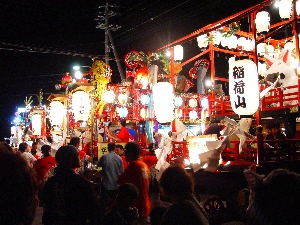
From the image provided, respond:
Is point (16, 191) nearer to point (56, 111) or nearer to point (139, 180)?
point (139, 180)

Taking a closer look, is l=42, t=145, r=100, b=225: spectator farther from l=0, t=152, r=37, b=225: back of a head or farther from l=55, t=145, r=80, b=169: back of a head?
l=0, t=152, r=37, b=225: back of a head

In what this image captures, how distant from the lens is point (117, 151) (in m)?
10.2

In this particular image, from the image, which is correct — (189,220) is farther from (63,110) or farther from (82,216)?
(63,110)

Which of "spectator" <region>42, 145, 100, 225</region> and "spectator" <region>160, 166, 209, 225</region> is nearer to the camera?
"spectator" <region>160, 166, 209, 225</region>

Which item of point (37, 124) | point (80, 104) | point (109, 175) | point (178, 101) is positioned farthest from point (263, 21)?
point (37, 124)

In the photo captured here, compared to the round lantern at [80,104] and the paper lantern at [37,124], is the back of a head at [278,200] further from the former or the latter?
the paper lantern at [37,124]

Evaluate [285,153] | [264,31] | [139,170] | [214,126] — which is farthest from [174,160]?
[264,31]

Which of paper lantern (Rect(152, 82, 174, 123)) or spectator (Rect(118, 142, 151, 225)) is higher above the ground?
paper lantern (Rect(152, 82, 174, 123))

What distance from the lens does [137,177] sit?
649 cm

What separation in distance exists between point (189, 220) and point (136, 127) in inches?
690

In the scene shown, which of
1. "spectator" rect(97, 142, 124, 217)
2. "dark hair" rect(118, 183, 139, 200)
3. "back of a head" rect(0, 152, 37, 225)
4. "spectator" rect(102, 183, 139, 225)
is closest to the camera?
"back of a head" rect(0, 152, 37, 225)

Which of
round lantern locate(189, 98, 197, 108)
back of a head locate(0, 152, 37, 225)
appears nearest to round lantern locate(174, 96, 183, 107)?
round lantern locate(189, 98, 197, 108)

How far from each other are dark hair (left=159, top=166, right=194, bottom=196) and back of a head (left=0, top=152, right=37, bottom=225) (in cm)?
146

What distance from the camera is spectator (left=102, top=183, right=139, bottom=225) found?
149 inches
